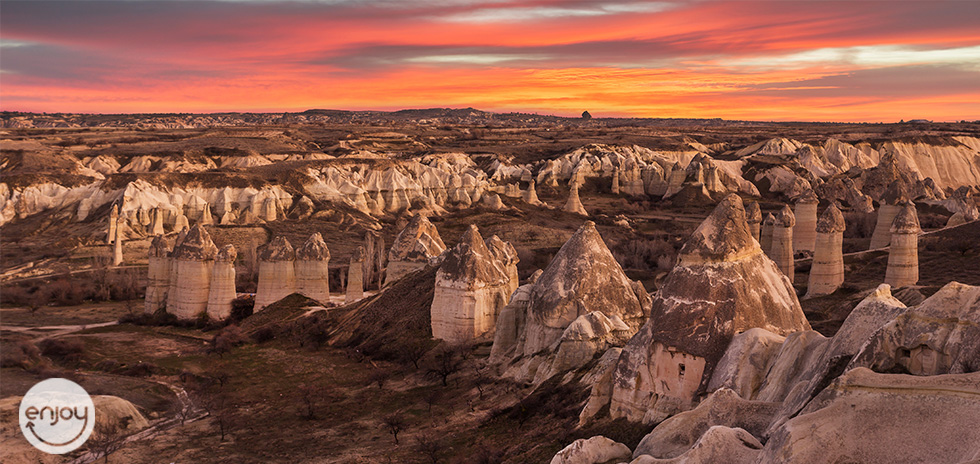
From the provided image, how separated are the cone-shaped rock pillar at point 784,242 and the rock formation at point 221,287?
30.3 metres

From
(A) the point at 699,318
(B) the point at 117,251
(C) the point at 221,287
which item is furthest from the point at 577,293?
(B) the point at 117,251

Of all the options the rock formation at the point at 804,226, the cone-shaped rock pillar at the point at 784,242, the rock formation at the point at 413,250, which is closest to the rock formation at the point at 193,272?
the rock formation at the point at 413,250

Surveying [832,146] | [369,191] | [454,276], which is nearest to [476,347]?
[454,276]

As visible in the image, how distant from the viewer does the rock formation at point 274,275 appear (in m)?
45.7

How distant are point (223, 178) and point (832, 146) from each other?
97.4 m

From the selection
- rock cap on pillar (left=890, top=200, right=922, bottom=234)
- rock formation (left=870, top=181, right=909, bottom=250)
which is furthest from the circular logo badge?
rock formation (left=870, top=181, right=909, bottom=250)

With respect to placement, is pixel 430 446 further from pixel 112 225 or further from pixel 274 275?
pixel 112 225

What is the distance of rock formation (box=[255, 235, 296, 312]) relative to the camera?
45.7 m

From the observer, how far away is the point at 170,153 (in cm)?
11188

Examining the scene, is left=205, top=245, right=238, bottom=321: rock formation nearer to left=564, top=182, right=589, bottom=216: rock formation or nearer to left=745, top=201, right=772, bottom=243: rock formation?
left=745, top=201, right=772, bottom=243: rock formation

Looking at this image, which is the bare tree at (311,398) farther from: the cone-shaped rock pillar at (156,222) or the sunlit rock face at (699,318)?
the cone-shaped rock pillar at (156,222)

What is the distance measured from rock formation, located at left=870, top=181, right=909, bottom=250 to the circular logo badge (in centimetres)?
4620

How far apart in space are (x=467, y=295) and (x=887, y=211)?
108ft

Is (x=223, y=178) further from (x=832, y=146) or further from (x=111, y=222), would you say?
(x=832, y=146)
